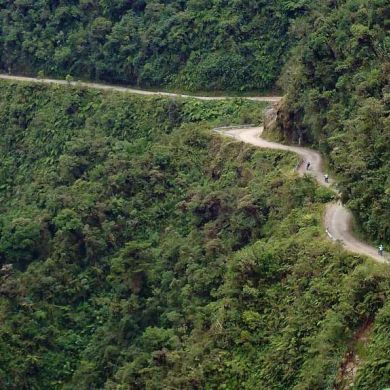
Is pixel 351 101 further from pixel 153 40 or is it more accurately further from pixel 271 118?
pixel 153 40

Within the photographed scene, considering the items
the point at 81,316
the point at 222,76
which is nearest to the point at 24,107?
the point at 222,76

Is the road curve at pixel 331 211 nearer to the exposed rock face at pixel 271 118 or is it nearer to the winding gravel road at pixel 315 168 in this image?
the winding gravel road at pixel 315 168

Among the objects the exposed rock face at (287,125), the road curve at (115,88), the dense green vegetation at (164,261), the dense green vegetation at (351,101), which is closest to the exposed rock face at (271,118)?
the exposed rock face at (287,125)

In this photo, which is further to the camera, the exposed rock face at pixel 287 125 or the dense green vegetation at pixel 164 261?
the exposed rock face at pixel 287 125

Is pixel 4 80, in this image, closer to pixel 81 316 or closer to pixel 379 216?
pixel 81 316

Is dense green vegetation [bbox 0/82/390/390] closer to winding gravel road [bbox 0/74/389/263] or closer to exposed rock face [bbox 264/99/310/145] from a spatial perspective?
winding gravel road [bbox 0/74/389/263]

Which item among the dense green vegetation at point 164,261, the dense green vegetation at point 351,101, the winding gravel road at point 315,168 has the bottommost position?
the dense green vegetation at point 164,261

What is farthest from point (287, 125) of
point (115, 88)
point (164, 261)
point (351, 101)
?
point (115, 88)
